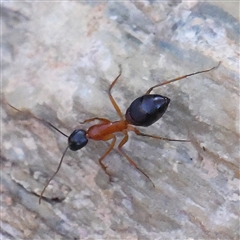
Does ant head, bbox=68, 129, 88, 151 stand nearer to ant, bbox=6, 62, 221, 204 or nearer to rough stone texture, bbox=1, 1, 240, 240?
ant, bbox=6, 62, 221, 204

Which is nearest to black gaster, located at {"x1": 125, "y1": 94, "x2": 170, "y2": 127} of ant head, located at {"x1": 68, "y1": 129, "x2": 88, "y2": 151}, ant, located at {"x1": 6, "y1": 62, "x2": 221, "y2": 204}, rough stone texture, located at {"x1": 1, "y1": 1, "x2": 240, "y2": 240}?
ant, located at {"x1": 6, "y1": 62, "x2": 221, "y2": 204}

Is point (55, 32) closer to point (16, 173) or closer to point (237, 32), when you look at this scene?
point (16, 173)

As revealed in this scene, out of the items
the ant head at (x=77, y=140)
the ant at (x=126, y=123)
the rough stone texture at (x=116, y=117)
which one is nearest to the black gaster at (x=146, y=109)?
the ant at (x=126, y=123)

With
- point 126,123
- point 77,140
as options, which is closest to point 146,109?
point 126,123

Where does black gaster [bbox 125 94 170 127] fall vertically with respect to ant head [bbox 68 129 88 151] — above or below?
above

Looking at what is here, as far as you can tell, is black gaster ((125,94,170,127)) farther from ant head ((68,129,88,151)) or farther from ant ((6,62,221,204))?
ant head ((68,129,88,151))
